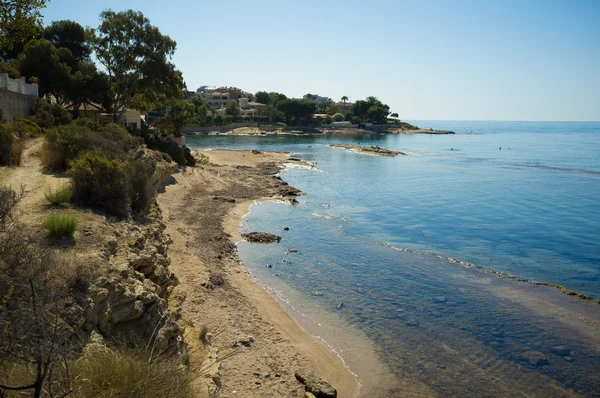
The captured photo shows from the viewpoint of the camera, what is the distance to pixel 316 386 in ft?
35.9

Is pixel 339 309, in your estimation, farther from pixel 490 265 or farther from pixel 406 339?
pixel 490 265

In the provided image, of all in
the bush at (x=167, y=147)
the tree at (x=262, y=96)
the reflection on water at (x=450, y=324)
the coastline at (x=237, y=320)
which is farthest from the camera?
the tree at (x=262, y=96)

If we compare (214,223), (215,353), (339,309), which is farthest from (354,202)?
(215,353)

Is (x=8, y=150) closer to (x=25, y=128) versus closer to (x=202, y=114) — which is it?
(x=25, y=128)

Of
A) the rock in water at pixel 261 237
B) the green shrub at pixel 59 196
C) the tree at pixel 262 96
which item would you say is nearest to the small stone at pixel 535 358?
the rock in water at pixel 261 237

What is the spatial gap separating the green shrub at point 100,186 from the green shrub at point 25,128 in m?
10.7

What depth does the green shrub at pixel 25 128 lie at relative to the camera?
22616 millimetres

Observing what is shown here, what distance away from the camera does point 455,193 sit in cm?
4412

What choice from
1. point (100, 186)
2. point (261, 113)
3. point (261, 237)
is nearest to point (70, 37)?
point (261, 237)

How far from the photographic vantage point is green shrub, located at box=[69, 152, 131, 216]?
1401 cm

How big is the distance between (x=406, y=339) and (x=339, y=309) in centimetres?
289

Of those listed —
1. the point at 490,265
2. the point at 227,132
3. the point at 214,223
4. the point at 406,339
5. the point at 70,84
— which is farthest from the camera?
the point at 227,132

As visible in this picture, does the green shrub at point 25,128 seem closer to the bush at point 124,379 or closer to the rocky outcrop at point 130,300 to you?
the rocky outcrop at point 130,300

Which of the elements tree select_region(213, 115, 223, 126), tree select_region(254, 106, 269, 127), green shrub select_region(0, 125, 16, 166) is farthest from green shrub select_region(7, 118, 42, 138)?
tree select_region(254, 106, 269, 127)
